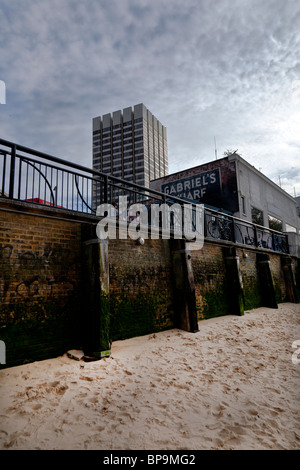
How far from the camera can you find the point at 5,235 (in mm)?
4359

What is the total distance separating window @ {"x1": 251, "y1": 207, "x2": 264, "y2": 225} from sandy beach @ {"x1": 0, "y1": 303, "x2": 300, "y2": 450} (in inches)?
546

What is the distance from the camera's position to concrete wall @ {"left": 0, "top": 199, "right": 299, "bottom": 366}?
14.3 feet

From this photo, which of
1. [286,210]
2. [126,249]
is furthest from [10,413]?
[286,210]

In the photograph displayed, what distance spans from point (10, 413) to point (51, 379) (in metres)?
0.86

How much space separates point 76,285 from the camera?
204 inches

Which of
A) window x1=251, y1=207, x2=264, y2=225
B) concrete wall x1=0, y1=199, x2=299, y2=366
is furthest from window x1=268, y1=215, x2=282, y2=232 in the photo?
concrete wall x1=0, y1=199, x2=299, y2=366

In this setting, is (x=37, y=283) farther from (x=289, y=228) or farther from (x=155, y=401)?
(x=289, y=228)

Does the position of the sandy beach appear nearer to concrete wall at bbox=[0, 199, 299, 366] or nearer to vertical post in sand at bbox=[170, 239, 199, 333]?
concrete wall at bbox=[0, 199, 299, 366]

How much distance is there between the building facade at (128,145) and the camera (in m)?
74.8

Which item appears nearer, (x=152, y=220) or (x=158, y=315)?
(x=158, y=315)

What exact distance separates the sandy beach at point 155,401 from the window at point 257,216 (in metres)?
13.9

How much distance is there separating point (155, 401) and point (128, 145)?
79638 millimetres

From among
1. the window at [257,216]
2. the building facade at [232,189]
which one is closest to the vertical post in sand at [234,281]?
the building facade at [232,189]

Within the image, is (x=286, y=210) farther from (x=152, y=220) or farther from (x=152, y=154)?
(x=152, y=154)
